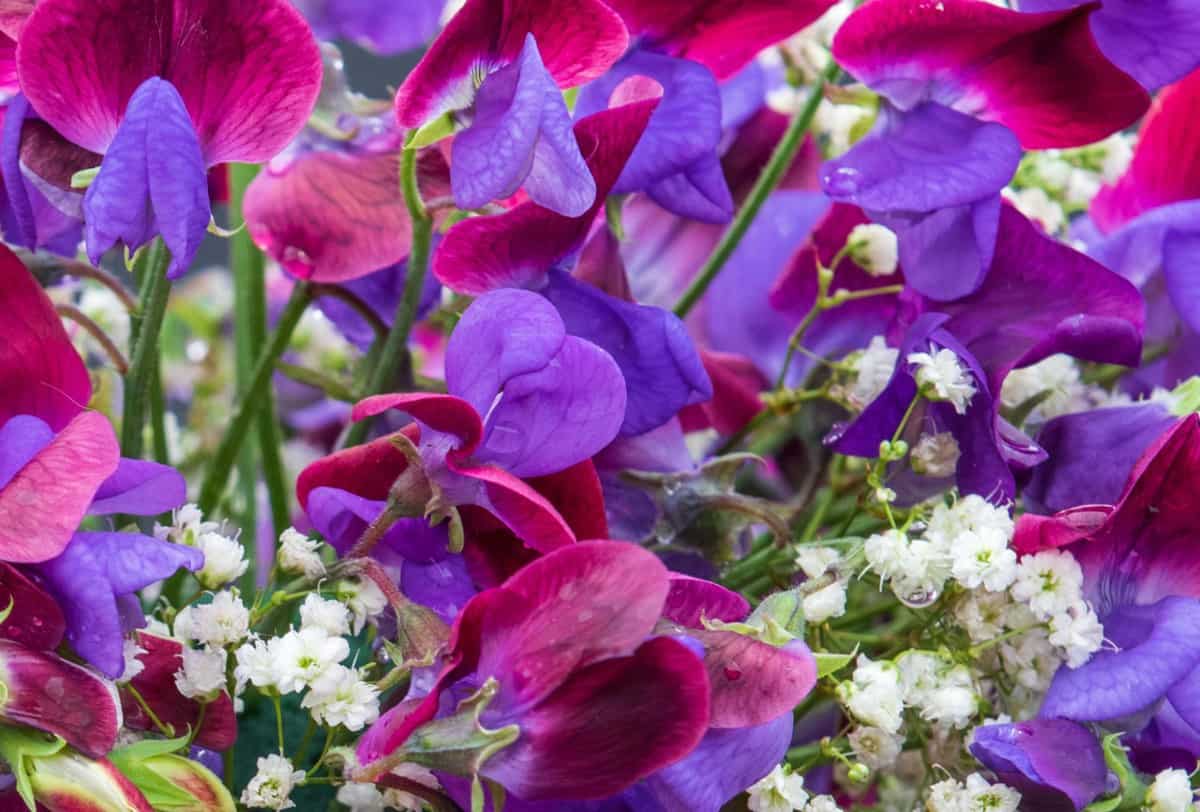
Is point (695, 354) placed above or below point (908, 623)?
above

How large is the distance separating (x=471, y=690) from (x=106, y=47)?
16cm

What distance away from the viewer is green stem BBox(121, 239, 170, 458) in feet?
1.34

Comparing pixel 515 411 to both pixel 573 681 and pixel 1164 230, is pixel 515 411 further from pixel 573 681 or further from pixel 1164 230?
pixel 1164 230

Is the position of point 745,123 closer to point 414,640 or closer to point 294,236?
point 294,236

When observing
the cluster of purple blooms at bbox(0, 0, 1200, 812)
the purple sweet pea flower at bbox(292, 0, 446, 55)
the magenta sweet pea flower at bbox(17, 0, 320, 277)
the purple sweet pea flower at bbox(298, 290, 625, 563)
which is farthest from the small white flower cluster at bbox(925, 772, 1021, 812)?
the purple sweet pea flower at bbox(292, 0, 446, 55)

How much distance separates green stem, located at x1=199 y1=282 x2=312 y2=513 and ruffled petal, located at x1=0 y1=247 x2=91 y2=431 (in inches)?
3.7

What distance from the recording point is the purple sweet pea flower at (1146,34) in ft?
1.42

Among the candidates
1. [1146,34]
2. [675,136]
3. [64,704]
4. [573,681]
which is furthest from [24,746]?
[1146,34]

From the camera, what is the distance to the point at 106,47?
37 centimetres

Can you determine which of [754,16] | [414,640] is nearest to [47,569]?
[414,640]

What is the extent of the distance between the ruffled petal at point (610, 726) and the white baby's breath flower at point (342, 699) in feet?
0.12

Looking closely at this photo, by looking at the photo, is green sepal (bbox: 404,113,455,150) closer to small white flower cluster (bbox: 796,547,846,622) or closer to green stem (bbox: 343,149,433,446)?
green stem (bbox: 343,149,433,446)

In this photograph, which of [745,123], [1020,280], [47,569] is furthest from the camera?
[745,123]

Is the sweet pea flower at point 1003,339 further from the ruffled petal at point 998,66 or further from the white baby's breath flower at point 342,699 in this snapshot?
the white baby's breath flower at point 342,699
